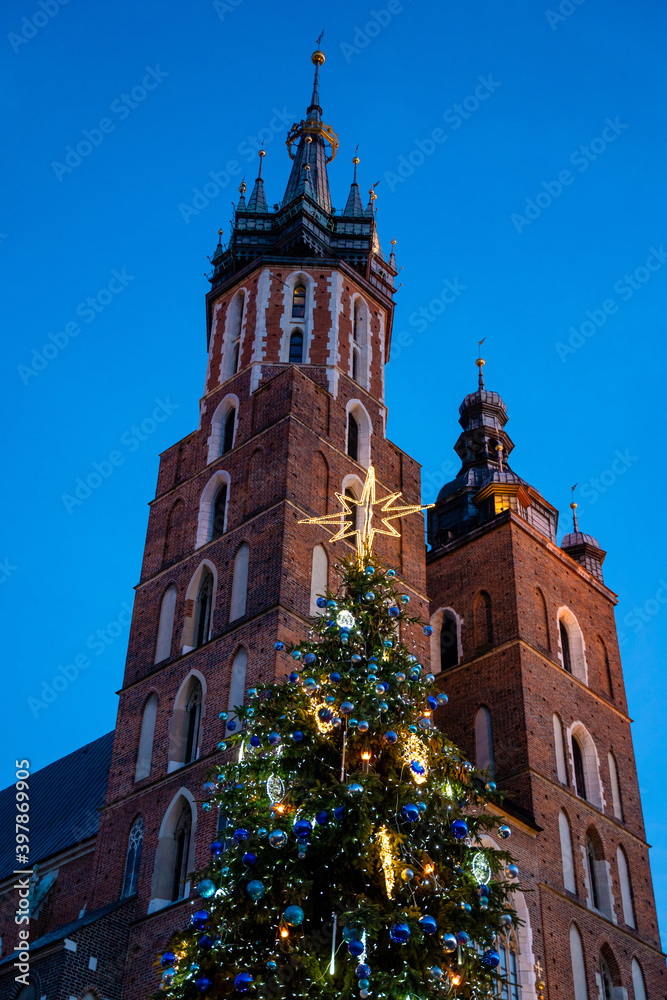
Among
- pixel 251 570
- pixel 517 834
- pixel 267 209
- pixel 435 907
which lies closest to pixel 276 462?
pixel 251 570

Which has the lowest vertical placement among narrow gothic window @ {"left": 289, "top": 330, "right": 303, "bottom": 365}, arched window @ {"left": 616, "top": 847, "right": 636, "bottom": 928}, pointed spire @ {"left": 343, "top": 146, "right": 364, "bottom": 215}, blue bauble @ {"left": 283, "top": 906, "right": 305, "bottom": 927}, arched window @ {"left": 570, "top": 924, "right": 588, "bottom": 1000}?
blue bauble @ {"left": 283, "top": 906, "right": 305, "bottom": 927}

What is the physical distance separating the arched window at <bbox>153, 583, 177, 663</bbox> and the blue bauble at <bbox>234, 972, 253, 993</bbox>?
45.9 ft

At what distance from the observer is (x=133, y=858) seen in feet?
74.2

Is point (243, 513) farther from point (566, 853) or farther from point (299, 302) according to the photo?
point (566, 853)

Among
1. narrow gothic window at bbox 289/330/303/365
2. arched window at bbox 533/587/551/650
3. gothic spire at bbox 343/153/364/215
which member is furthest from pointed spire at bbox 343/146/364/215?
arched window at bbox 533/587/551/650

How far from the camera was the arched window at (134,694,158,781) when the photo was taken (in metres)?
23.8

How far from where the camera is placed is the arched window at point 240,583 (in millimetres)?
23953

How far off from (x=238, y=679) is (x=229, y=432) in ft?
24.3

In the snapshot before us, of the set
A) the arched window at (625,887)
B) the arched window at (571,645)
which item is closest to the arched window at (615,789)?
the arched window at (625,887)

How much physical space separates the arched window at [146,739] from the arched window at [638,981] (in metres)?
11.2

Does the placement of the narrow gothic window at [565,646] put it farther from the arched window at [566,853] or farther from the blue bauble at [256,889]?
the blue bauble at [256,889]

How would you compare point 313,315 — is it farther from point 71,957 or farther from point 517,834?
point 71,957

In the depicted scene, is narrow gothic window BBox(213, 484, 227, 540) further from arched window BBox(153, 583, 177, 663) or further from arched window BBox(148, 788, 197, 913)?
arched window BBox(148, 788, 197, 913)

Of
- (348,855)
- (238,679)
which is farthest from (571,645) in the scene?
(348,855)
